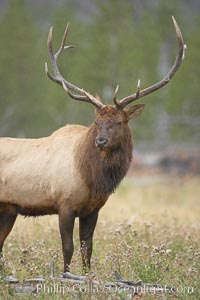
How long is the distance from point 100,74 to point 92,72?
0.38 metres

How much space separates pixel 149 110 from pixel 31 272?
26.2 m

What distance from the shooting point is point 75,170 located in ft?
29.5

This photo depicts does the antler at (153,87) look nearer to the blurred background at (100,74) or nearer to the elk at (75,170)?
the elk at (75,170)

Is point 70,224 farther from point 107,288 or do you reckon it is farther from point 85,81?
point 85,81

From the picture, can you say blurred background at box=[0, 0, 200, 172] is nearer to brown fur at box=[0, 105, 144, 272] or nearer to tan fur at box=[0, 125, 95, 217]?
tan fur at box=[0, 125, 95, 217]

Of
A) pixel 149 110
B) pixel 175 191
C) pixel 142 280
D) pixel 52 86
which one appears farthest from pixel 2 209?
pixel 52 86

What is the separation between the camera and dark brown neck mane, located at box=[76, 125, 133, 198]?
29.2ft

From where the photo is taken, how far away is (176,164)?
2808 centimetres

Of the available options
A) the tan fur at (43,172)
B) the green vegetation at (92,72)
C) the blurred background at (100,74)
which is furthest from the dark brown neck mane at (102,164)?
the green vegetation at (92,72)

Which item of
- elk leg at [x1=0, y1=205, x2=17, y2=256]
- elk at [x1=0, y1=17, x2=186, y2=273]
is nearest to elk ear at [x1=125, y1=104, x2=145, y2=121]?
elk at [x1=0, y1=17, x2=186, y2=273]

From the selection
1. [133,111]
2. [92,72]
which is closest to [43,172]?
[133,111]

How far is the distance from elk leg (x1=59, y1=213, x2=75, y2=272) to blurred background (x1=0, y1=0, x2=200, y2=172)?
21.8m

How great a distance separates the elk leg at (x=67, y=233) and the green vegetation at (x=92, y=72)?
2275 cm

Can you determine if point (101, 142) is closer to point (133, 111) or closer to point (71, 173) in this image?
point (71, 173)
